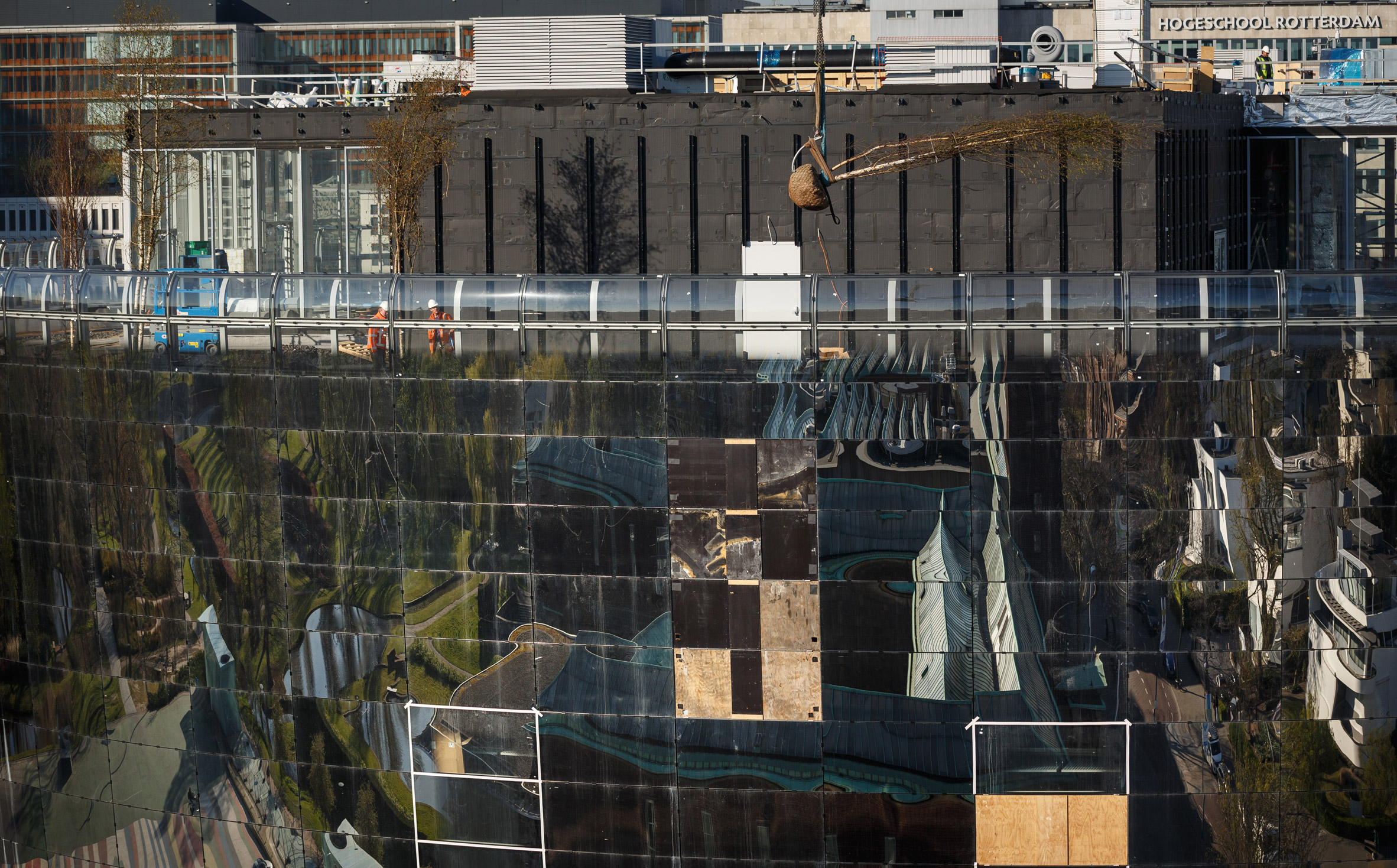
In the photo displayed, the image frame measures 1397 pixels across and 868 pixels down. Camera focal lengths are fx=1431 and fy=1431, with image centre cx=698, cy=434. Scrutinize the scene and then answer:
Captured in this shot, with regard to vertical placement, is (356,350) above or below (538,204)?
below

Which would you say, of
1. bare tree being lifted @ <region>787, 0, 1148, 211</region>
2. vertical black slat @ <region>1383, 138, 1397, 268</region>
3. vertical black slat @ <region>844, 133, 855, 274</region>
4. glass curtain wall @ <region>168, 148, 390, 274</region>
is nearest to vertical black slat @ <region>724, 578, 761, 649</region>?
bare tree being lifted @ <region>787, 0, 1148, 211</region>

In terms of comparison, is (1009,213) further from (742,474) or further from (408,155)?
(742,474)

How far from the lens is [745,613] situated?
54.2 feet

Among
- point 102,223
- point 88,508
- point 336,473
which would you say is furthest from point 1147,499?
point 102,223

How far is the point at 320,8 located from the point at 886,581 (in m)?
163

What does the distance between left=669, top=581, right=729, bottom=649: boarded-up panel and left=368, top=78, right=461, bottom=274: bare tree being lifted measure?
26.6m

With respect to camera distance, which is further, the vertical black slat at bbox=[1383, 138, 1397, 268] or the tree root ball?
the vertical black slat at bbox=[1383, 138, 1397, 268]

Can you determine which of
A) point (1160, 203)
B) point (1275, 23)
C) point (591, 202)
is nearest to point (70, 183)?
point (591, 202)

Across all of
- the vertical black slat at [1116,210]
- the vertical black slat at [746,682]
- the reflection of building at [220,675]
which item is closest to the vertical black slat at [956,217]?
the vertical black slat at [1116,210]

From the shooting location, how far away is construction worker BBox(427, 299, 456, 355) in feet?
56.7

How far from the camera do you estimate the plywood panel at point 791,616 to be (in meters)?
16.4

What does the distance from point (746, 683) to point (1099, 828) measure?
14.0 feet

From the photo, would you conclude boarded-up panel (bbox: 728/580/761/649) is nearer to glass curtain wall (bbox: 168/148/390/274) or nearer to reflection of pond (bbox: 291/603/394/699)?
reflection of pond (bbox: 291/603/394/699)

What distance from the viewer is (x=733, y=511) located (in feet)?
54.1
